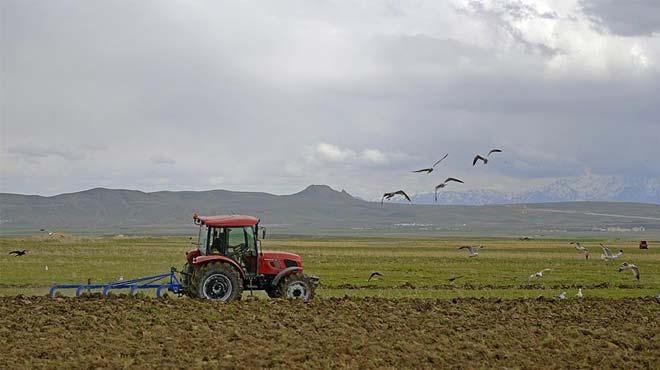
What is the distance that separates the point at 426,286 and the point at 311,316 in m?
15.3

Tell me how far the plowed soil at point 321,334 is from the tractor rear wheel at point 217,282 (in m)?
0.62

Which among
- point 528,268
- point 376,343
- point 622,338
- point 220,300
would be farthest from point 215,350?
point 528,268

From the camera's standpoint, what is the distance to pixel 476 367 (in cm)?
1558

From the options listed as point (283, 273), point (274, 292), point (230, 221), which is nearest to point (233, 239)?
point (230, 221)

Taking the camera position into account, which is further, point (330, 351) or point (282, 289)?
point (282, 289)

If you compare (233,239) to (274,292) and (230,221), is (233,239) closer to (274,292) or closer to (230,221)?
(230,221)

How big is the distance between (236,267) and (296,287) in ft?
Answer: 5.99

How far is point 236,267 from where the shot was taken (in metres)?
23.6

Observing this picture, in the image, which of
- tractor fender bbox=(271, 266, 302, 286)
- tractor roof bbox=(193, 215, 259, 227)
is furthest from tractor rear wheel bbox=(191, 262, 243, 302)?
tractor roof bbox=(193, 215, 259, 227)

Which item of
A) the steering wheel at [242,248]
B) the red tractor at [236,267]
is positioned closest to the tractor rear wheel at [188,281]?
the red tractor at [236,267]

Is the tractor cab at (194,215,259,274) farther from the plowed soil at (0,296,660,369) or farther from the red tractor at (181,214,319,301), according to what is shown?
the plowed soil at (0,296,660,369)

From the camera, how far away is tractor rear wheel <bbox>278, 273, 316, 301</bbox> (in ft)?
79.0

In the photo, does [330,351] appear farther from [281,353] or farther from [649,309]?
[649,309]

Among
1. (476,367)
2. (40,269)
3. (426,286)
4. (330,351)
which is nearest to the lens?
(476,367)
